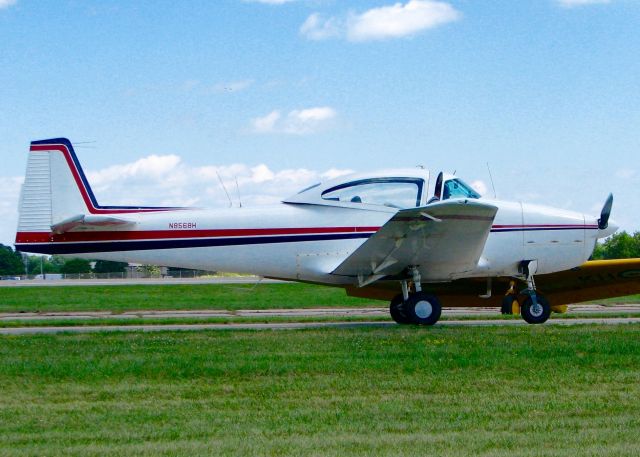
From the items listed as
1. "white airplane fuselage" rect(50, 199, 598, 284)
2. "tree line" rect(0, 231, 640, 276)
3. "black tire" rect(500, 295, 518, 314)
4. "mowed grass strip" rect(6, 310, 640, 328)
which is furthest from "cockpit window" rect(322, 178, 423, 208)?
"tree line" rect(0, 231, 640, 276)

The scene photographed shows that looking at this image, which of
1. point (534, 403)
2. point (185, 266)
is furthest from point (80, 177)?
point (534, 403)

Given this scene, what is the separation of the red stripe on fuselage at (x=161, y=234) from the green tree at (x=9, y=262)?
97.5m

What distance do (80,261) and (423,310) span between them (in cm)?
10014

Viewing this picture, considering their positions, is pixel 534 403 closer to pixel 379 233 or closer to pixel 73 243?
pixel 379 233

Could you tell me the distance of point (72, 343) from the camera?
13148 millimetres

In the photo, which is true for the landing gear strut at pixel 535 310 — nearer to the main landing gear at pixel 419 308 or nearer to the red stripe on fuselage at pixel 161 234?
the main landing gear at pixel 419 308

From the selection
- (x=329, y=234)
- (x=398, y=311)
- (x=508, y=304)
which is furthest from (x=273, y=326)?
(x=508, y=304)

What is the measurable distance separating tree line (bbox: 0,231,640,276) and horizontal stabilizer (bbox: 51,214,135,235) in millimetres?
44844

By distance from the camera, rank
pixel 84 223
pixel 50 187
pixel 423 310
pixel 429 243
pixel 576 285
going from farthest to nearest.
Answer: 1. pixel 576 285
2. pixel 50 187
3. pixel 423 310
4. pixel 84 223
5. pixel 429 243

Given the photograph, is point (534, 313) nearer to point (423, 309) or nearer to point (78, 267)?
point (423, 309)

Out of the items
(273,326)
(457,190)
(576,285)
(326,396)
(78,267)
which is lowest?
(326,396)

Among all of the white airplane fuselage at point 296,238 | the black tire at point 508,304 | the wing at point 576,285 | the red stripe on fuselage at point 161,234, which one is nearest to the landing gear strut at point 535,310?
the white airplane fuselage at point 296,238

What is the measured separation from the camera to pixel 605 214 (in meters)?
16.3

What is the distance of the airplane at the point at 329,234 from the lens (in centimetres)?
1559
